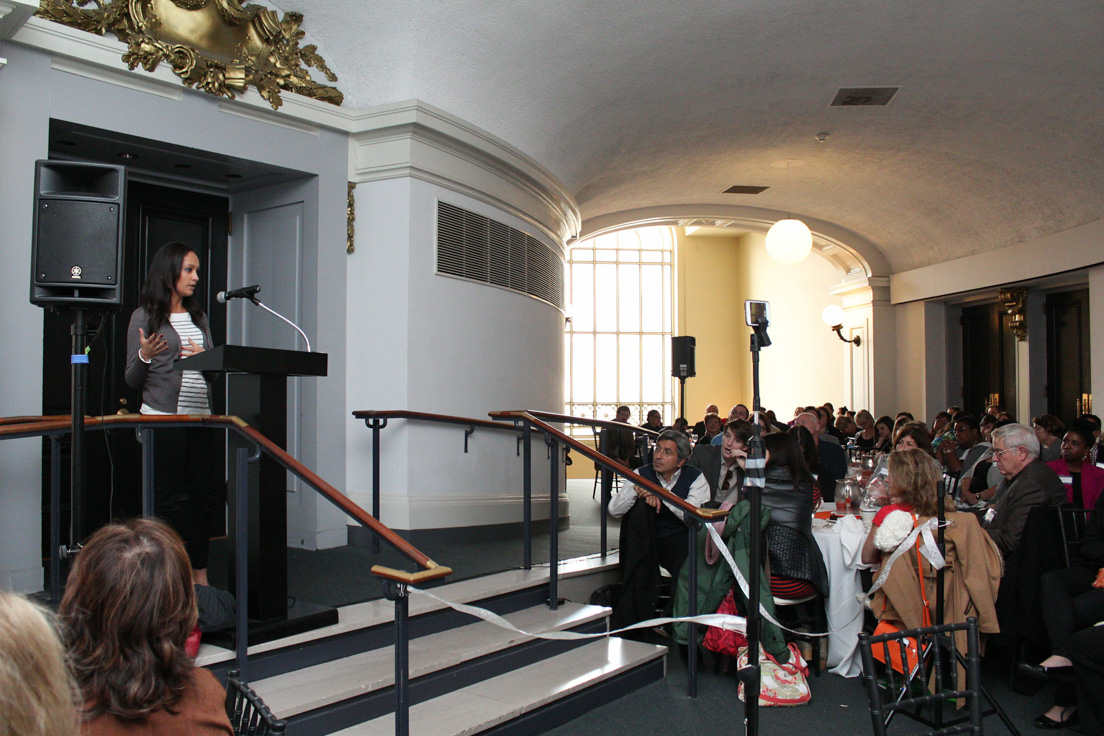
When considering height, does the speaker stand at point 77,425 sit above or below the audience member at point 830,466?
above

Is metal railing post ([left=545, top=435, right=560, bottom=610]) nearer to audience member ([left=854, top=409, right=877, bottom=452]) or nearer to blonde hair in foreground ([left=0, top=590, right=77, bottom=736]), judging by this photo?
blonde hair in foreground ([left=0, top=590, right=77, bottom=736])

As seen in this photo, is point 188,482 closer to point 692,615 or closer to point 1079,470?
point 692,615

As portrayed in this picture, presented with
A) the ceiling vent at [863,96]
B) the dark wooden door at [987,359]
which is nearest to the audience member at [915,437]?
the ceiling vent at [863,96]

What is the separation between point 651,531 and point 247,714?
2.73m

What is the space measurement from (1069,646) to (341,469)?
151 inches

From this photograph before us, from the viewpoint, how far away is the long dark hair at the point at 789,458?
394 centimetres

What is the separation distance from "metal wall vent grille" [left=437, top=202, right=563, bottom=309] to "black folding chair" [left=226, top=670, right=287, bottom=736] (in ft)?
12.8

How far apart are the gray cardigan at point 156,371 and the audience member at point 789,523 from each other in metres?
2.55

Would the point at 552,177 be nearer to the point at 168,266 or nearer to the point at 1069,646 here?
the point at 168,266

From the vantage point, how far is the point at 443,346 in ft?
17.9

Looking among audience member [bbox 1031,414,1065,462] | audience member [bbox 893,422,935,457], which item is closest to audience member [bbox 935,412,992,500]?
audience member [bbox 893,422,935,457]

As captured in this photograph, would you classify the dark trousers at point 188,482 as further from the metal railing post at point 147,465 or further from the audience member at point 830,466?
the audience member at point 830,466

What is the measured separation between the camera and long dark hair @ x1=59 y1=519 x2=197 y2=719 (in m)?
1.40

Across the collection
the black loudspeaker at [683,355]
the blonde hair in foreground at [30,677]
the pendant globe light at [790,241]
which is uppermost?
the pendant globe light at [790,241]
